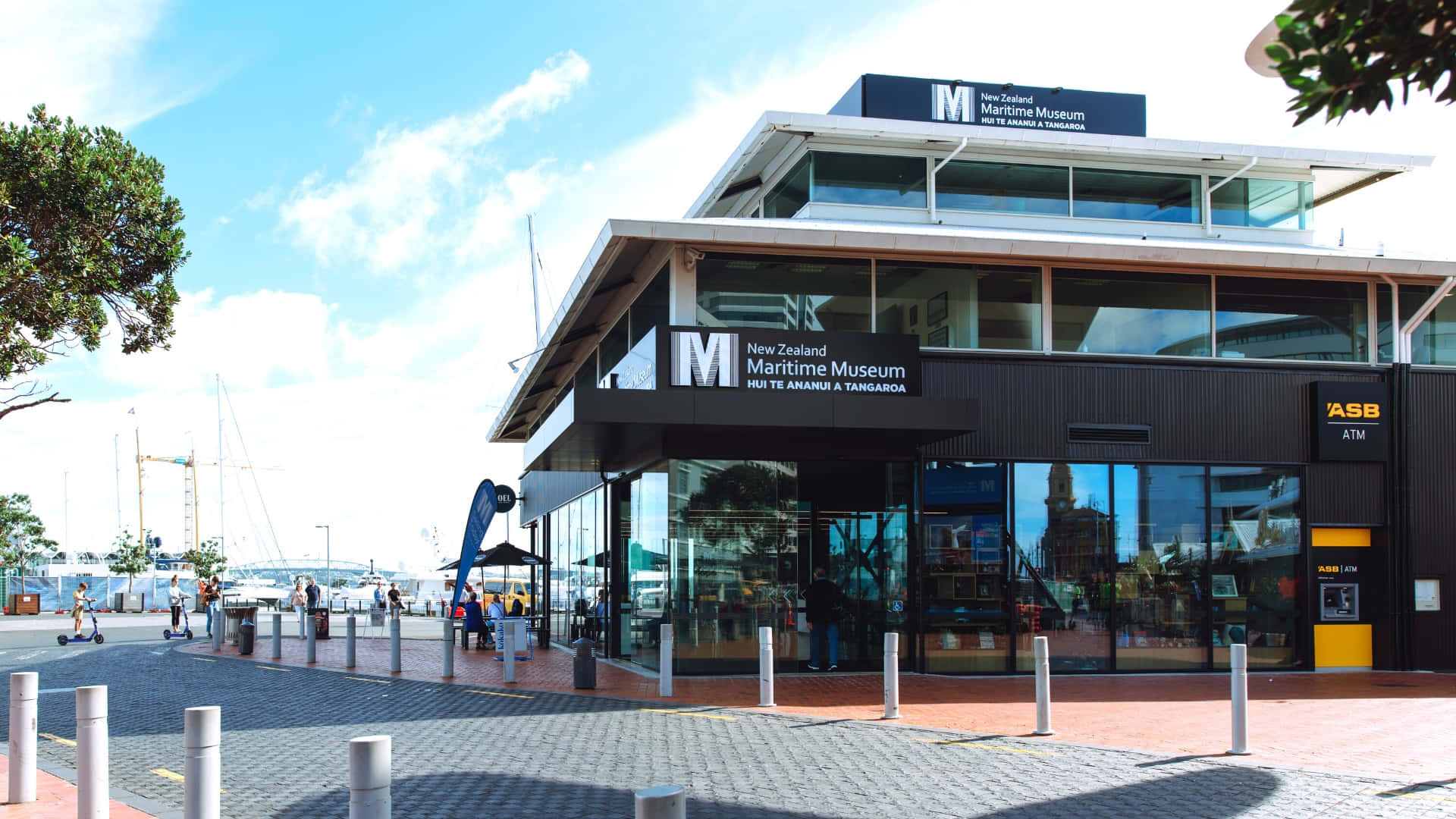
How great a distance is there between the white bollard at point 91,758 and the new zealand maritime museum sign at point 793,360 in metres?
9.49

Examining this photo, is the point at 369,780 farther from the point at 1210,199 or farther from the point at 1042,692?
the point at 1210,199

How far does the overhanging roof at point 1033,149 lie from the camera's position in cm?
1962

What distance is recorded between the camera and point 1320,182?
2239 cm

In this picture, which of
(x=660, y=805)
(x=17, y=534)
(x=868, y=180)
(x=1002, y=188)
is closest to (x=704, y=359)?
(x=868, y=180)

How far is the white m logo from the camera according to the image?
2278cm

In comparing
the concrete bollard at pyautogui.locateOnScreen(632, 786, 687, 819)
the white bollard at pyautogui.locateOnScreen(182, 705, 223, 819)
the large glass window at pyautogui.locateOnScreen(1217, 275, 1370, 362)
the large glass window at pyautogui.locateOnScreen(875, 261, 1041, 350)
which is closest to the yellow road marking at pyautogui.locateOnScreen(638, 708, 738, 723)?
the large glass window at pyautogui.locateOnScreen(875, 261, 1041, 350)

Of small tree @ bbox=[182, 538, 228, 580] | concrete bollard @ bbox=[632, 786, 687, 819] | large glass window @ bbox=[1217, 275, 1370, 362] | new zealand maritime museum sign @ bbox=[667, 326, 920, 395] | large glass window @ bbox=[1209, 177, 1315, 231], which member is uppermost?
large glass window @ bbox=[1209, 177, 1315, 231]

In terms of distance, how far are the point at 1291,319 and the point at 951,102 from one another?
7.28m

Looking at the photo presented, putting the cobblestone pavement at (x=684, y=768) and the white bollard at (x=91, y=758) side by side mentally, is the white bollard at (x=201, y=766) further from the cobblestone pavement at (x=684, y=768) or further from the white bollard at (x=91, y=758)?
the cobblestone pavement at (x=684, y=768)

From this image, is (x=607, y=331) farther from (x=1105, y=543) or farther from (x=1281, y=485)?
(x=1281, y=485)

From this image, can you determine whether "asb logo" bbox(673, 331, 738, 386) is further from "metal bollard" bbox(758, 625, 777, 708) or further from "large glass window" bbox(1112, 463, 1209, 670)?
"large glass window" bbox(1112, 463, 1209, 670)

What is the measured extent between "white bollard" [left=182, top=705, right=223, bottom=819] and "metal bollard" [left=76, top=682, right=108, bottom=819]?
166 centimetres

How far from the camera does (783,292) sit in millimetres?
17875

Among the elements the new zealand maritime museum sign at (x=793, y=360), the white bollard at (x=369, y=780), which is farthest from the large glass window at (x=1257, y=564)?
the white bollard at (x=369, y=780)
